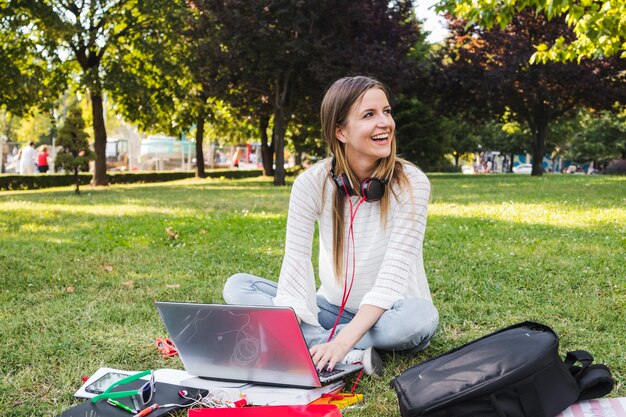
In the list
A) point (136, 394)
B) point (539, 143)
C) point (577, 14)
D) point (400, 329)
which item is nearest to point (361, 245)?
point (400, 329)

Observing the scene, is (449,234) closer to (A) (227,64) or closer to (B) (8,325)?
(B) (8,325)

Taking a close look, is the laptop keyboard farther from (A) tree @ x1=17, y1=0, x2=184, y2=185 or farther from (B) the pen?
(A) tree @ x1=17, y1=0, x2=184, y2=185

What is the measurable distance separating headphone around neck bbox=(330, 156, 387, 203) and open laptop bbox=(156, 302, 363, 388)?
0.87 m

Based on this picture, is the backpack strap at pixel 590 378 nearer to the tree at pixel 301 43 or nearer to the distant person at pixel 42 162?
the tree at pixel 301 43

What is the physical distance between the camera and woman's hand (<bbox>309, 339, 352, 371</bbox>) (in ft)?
9.47

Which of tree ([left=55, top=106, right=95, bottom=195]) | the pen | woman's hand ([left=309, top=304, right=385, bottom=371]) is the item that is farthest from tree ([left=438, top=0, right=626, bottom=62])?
tree ([left=55, top=106, right=95, bottom=195])

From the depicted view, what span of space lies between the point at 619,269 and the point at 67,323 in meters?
4.47

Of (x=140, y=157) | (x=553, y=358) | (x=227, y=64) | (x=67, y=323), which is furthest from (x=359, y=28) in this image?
(x=140, y=157)

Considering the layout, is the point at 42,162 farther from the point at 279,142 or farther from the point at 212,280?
the point at 212,280

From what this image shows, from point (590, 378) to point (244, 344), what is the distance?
1.50m

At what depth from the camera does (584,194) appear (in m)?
13.2

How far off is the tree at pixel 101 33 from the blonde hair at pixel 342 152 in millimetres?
17681

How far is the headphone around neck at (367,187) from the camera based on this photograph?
3262 mm

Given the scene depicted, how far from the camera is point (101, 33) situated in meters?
20.9
